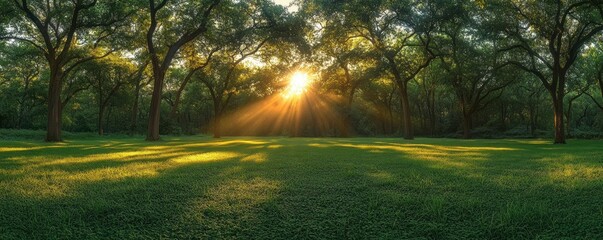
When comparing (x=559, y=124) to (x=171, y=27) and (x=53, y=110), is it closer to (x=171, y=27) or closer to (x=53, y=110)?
(x=171, y=27)

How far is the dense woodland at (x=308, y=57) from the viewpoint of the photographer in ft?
71.8

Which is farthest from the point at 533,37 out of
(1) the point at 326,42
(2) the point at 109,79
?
(2) the point at 109,79

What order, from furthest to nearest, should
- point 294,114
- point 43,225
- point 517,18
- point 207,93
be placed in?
point 207,93 < point 294,114 < point 517,18 < point 43,225

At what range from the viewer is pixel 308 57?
29609mm

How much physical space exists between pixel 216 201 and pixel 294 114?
43171 mm

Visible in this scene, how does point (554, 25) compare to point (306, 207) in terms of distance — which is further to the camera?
point (554, 25)

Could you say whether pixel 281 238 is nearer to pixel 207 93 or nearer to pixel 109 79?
pixel 109 79

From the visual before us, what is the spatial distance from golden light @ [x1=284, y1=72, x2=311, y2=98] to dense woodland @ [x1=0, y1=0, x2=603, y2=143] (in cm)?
94

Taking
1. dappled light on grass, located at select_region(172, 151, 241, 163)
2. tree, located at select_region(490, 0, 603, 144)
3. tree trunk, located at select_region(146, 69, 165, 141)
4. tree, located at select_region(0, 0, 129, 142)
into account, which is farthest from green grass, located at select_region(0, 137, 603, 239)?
tree, located at select_region(490, 0, 603, 144)

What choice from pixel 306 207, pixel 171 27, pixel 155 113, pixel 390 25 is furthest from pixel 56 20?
pixel 306 207

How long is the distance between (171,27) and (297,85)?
23763 mm

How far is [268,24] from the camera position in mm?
26344

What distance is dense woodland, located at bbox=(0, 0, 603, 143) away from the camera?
861 inches

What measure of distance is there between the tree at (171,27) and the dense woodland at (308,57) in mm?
87
